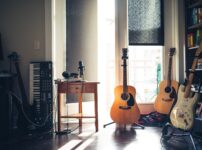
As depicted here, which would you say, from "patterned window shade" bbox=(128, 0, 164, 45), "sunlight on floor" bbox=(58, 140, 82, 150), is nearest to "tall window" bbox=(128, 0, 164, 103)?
"patterned window shade" bbox=(128, 0, 164, 45)

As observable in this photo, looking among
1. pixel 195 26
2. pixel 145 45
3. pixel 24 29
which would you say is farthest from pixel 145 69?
pixel 24 29

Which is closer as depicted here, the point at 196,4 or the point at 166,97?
the point at 196,4

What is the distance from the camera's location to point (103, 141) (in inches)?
118

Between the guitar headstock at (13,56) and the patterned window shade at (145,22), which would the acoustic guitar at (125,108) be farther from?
the guitar headstock at (13,56)

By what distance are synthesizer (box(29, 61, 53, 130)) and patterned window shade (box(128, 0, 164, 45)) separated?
153 cm

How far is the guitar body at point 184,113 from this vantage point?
2658 millimetres

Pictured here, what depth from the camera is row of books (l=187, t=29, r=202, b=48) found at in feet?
12.3

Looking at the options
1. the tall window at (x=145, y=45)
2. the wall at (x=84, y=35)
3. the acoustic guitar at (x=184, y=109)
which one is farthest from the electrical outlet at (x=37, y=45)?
the acoustic guitar at (x=184, y=109)

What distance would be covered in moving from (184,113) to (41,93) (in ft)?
6.00

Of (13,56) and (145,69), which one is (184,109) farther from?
(13,56)

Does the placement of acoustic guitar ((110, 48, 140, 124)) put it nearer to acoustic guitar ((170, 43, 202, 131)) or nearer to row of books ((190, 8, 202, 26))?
acoustic guitar ((170, 43, 202, 131))

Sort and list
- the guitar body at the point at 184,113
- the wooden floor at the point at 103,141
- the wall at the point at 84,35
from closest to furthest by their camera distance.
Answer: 1. the guitar body at the point at 184,113
2. the wooden floor at the point at 103,141
3. the wall at the point at 84,35

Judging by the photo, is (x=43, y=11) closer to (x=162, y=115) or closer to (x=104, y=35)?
(x=104, y=35)

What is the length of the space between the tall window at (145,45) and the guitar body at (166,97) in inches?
19.8
